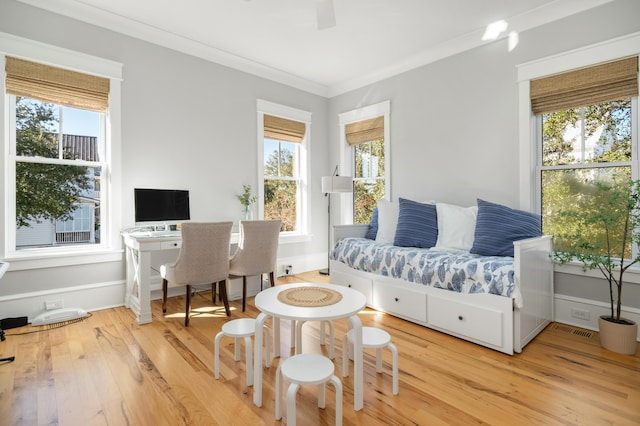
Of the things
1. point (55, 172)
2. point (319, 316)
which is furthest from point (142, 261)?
point (319, 316)

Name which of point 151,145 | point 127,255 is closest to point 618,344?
point 127,255

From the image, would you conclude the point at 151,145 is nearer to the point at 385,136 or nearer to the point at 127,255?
the point at 127,255

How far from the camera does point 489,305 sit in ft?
7.74

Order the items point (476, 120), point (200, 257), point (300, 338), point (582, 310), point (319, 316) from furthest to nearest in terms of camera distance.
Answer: point (476, 120) < point (200, 257) < point (582, 310) < point (300, 338) < point (319, 316)

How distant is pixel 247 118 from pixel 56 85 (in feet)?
6.41

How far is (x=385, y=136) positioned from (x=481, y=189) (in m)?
1.44

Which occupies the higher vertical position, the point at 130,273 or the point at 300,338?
the point at 130,273

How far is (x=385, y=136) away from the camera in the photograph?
434 centimetres

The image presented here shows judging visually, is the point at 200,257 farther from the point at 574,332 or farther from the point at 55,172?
the point at 574,332

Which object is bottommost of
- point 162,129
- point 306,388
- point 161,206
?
point 306,388

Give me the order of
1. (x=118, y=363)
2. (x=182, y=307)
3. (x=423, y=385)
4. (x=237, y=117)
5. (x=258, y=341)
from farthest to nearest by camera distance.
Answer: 1. (x=237, y=117)
2. (x=182, y=307)
3. (x=118, y=363)
4. (x=423, y=385)
5. (x=258, y=341)

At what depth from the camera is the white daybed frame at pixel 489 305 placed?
2285 millimetres

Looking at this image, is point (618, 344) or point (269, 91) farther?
point (269, 91)

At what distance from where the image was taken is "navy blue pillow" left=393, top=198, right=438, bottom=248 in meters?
3.27
